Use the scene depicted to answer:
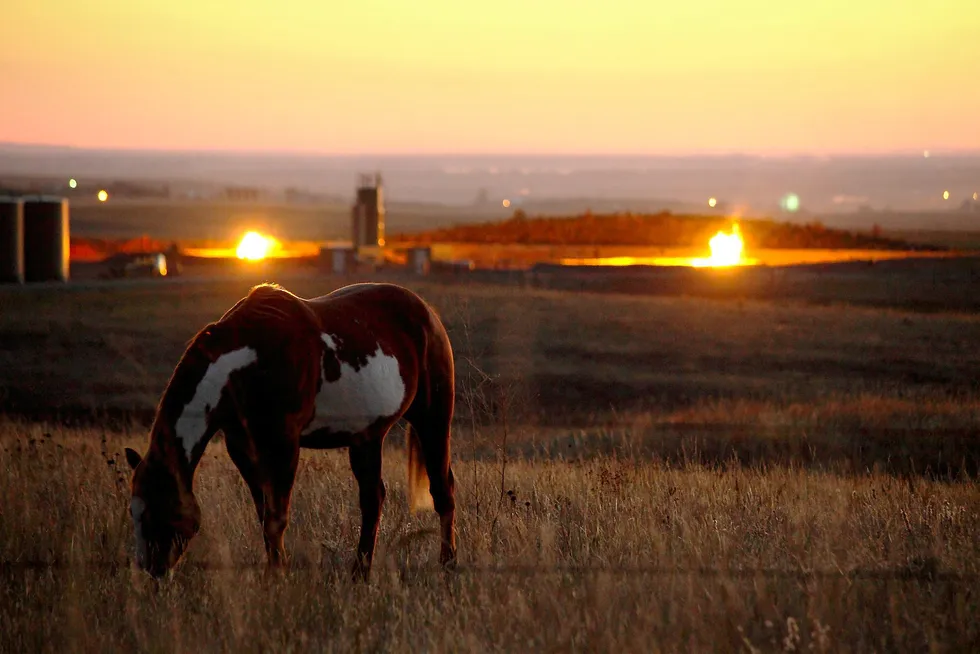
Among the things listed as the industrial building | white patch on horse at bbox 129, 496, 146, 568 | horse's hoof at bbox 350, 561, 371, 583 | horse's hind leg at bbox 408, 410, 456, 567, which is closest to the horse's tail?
horse's hind leg at bbox 408, 410, 456, 567

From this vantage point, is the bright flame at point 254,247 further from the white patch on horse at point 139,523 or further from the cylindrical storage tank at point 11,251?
the white patch on horse at point 139,523

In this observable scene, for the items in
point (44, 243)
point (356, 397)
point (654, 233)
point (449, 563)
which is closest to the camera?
point (356, 397)

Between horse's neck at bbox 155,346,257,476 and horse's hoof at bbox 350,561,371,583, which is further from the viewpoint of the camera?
horse's hoof at bbox 350,561,371,583

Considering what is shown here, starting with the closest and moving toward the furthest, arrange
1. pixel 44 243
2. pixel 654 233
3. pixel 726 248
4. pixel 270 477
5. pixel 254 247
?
pixel 270 477, pixel 44 243, pixel 726 248, pixel 254 247, pixel 654 233

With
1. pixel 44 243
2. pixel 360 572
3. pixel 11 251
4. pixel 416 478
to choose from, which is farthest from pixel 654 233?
pixel 360 572

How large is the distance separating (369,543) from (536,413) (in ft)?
52.5

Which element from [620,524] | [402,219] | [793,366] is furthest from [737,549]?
[402,219]

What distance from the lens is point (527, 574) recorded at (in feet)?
23.9

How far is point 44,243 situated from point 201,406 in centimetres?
4198

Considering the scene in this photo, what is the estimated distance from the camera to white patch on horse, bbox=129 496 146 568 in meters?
6.34

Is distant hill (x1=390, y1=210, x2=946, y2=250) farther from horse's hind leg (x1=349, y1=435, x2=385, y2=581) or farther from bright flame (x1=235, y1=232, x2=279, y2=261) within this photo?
horse's hind leg (x1=349, y1=435, x2=385, y2=581)

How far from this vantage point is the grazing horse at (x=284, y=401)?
21.1ft

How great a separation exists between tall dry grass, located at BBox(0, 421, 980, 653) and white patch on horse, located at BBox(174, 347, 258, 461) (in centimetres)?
87

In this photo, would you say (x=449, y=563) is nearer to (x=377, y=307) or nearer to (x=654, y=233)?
(x=377, y=307)
